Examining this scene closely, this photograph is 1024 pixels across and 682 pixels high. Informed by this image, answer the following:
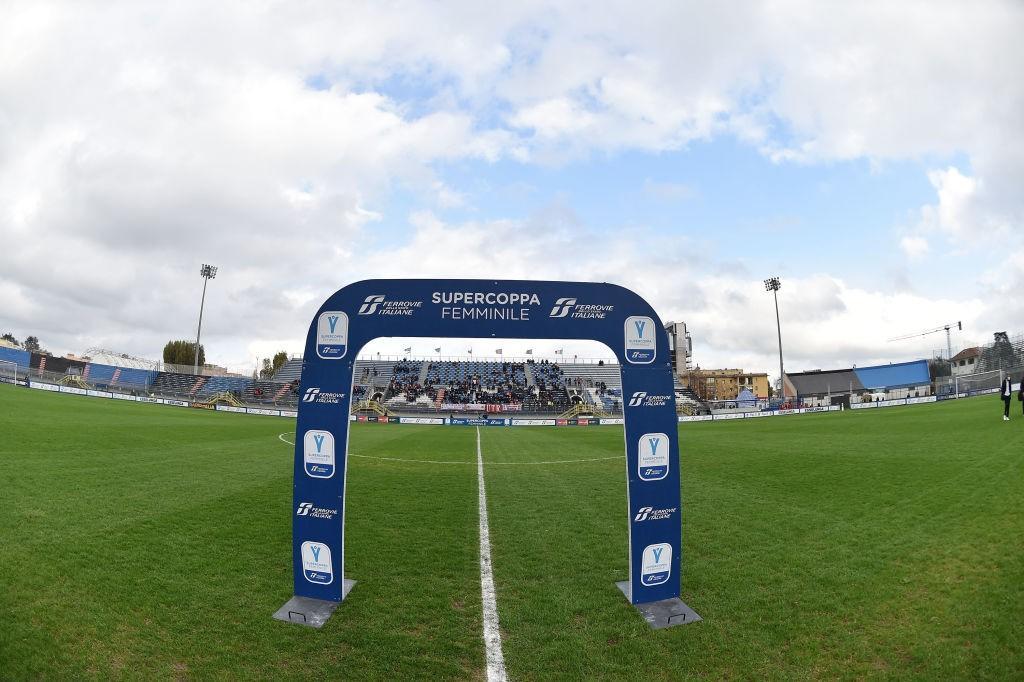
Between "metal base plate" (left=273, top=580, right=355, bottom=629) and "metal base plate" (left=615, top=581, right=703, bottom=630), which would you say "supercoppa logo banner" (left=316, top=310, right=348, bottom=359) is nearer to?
"metal base plate" (left=273, top=580, right=355, bottom=629)

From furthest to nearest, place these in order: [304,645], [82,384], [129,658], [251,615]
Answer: [82,384] < [251,615] < [304,645] < [129,658]

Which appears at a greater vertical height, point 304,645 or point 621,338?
point 621,338

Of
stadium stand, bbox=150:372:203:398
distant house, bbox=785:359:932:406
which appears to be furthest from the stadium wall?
stadium stand, bbox=150:372:203:398

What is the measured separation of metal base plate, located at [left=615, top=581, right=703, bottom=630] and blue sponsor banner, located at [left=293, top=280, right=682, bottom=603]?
155 millimetres

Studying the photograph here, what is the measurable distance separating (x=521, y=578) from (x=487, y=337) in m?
2.99

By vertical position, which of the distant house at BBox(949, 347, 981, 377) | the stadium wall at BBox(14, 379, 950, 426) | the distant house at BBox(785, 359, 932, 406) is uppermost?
the distant house at BBox(949, 347, 981, 377)

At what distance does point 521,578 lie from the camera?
5.97 m

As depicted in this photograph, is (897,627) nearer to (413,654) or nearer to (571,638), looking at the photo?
→ (571,638)

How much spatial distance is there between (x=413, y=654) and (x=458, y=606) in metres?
0.96

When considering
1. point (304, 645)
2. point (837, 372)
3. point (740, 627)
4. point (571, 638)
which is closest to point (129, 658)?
point (304, 645)

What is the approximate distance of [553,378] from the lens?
70.9m

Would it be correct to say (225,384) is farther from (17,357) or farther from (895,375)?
(895,375)

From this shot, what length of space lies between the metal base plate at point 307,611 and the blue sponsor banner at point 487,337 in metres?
0.16

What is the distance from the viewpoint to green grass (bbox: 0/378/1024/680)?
13.6 ft
